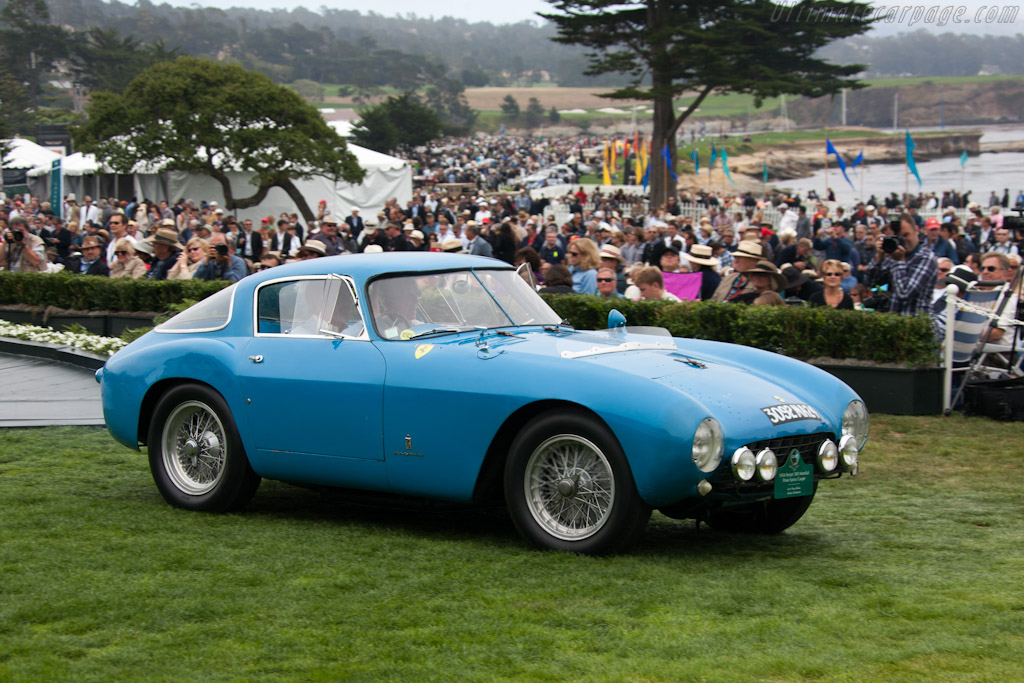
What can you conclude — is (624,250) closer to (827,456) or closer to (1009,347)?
(1009,347)

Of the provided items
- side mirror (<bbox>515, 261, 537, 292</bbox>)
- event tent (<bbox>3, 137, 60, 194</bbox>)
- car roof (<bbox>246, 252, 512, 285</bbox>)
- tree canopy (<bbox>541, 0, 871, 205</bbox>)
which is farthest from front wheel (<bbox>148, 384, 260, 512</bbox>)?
event tent (<bbox>3, 137, 60, 194</bbox>)

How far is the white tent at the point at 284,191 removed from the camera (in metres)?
39.1

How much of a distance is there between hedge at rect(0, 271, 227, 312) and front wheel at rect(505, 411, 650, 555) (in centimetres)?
911

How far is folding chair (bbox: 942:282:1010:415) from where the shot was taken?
36.1 feet

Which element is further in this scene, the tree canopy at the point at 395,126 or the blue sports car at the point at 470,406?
the tree canopy at the point at 395,126

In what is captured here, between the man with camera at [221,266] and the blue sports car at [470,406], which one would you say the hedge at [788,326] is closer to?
the blue sports car at [470,406]

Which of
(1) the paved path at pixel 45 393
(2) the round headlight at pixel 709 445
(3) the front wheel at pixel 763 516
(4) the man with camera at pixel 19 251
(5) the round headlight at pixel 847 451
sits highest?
(4) the man with camera at pixel 19 251

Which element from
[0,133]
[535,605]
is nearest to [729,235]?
[535,605]

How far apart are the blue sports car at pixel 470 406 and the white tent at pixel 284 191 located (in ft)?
107

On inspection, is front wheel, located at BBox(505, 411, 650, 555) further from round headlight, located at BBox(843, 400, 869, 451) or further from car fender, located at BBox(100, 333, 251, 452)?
car fender, located at BBox(100, 333, 251, 452)

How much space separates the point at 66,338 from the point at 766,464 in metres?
11.9

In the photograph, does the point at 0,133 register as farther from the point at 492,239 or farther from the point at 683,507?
the point at 683,507

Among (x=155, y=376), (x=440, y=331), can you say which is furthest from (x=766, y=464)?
(x=155, y=376)

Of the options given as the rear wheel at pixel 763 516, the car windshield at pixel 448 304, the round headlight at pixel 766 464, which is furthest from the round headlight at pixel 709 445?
the car windshield at pixel 448 304
